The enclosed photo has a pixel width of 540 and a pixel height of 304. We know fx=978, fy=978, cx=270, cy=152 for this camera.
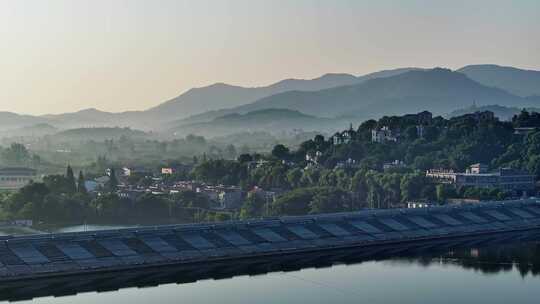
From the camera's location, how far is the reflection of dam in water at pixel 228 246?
3466 cm

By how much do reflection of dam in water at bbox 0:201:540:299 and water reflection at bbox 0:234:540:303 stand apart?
0.15 feet

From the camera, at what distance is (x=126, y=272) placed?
1416 inches

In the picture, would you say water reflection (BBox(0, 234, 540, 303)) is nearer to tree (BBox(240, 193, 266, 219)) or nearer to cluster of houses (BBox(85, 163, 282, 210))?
tree (BBox(240, 193, 266, 219))

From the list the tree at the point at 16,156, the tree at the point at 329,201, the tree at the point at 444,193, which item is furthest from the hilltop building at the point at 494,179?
the tree at the point at 16,156

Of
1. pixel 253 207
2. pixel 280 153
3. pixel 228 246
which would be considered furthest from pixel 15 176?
pixel 228 246

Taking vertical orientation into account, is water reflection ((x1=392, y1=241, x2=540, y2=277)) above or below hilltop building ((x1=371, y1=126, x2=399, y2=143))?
below

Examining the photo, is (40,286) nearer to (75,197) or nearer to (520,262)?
(520,262)

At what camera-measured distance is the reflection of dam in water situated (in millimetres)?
34656

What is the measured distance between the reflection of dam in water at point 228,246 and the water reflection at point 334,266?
1.8 inches

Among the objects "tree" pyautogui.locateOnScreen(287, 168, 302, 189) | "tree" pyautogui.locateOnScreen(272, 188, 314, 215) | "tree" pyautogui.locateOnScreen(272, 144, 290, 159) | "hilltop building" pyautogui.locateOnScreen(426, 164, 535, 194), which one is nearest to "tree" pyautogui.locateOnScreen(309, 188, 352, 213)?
"tree" pyautogui.locateOnScreen(272, 188, 314, 215)

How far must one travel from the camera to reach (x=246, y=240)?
41.6m

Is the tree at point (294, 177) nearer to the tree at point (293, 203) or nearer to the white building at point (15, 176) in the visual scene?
the tree at point (293, 203)

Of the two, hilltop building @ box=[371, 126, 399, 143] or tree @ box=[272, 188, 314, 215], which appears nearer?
tree @ box=[272, 188, 314, 215]

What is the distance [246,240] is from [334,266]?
4.64 m
